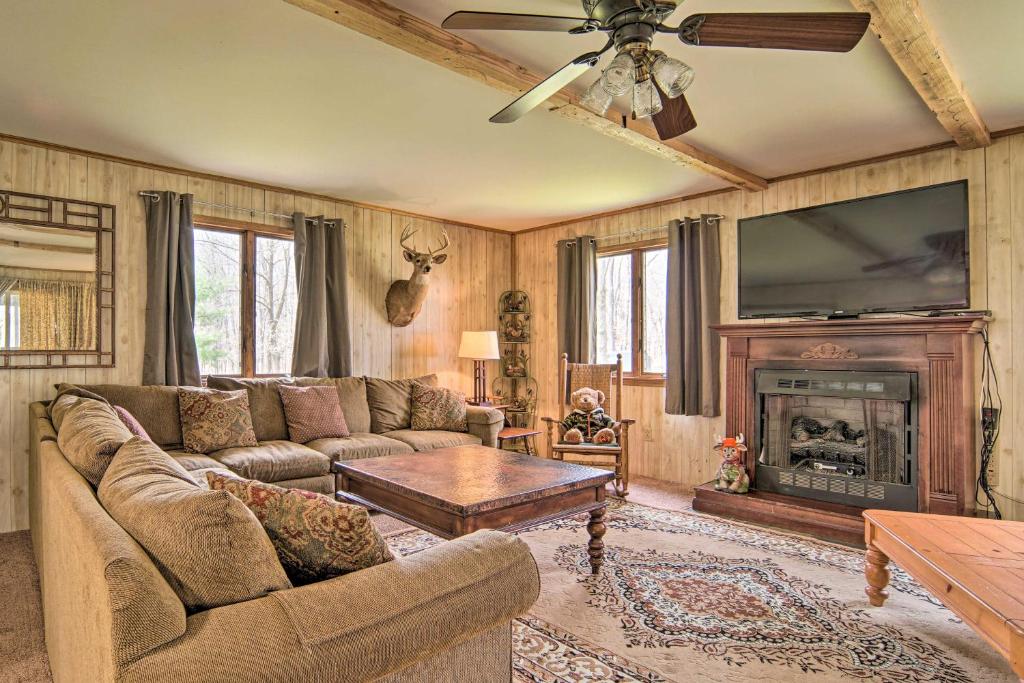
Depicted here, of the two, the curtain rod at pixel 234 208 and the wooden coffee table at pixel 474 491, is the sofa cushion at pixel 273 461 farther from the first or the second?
the curtain rod at pixel 234 208

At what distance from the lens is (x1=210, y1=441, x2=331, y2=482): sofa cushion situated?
3520 mm

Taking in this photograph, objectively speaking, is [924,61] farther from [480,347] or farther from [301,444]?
[301,444]

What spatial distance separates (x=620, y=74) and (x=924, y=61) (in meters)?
1.57

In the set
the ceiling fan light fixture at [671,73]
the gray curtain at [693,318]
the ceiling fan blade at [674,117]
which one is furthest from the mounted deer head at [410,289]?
the ceiling fan light fixture at [671,73]

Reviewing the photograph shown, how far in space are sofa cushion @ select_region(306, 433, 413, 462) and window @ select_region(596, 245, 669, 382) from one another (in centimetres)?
237

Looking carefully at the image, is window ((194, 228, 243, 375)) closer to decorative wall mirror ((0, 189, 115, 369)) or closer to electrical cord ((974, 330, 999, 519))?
decorative wall mirror ((0, 189, 115, 369))

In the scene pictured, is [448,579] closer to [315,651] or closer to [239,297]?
[315,651]

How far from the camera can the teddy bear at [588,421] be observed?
4.70 metres

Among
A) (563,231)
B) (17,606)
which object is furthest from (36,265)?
(563,231)

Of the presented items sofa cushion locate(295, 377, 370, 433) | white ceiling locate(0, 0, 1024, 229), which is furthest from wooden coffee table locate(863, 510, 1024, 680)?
sofa cushion locate(295, 377, 370, 433)

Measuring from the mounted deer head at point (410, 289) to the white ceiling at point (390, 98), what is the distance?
615 millimetres

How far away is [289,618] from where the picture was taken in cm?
110

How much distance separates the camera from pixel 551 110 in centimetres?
311

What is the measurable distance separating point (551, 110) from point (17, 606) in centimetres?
339
